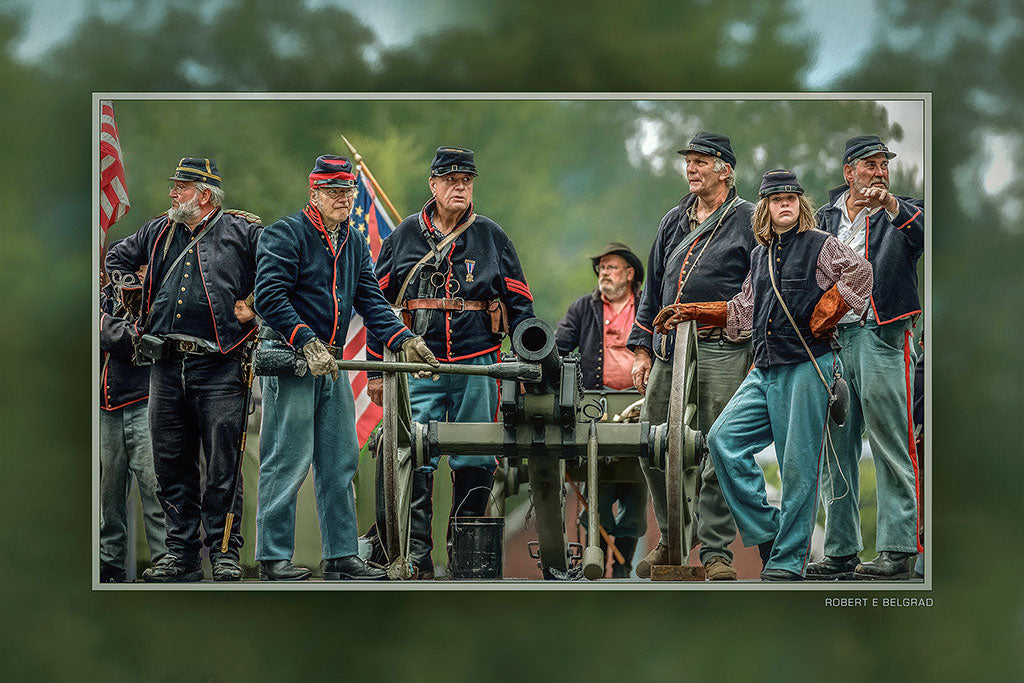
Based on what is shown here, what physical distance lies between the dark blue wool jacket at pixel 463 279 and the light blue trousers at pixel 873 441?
180 cm

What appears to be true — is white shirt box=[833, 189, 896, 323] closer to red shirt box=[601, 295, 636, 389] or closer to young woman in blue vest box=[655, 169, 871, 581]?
young woman in blue vest box=[655, 169, 871, 581]

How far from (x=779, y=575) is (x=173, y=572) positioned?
10.8 feet

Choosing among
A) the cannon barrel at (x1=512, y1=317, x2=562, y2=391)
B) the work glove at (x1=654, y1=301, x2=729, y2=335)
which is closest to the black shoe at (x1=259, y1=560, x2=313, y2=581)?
the cannon barrel at (x1=512, y1=317, x2=562, y2=391)

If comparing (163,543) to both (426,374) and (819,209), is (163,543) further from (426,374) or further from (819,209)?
(819,209)

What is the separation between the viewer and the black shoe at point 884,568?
336 inches

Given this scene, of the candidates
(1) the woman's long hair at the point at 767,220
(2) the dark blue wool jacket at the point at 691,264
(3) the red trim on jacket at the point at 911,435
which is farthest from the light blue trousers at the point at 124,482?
(3) the red trim on jacket at the point at 911,435

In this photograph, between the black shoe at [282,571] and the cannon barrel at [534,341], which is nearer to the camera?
the cannon barrel at [534,341]

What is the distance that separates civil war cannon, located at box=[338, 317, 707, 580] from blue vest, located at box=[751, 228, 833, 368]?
0.39 m

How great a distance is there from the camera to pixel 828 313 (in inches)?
334

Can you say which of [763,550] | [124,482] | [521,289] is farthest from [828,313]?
[124,482]

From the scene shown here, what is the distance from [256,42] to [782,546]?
3.98 m

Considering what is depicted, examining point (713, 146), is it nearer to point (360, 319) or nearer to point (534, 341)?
point (534, 341)

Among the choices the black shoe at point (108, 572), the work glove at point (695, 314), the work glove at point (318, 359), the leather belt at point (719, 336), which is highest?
the work glove at point (695, 314)

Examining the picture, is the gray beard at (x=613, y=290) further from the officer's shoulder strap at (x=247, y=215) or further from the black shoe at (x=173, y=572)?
the black shoe at (x=173, y=572)
